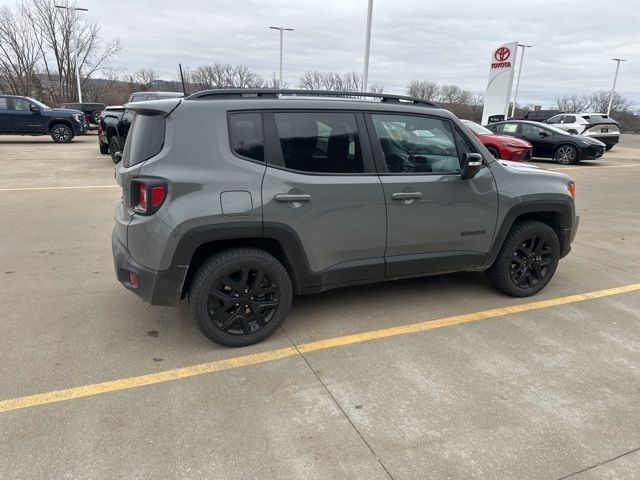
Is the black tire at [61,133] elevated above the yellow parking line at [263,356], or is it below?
above

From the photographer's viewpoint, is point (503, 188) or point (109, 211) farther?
point (109, 211)

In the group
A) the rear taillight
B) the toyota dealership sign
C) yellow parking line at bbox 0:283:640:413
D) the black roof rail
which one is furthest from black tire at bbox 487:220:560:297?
the toyota dealership sign

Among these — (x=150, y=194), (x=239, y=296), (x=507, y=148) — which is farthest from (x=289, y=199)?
(x=507, y=148)

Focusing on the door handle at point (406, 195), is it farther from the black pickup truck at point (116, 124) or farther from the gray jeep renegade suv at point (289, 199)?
the black pickup truck at point (116, 124)

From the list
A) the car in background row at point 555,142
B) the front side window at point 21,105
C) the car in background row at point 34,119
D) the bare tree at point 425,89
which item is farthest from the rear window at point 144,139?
the bare tree at point 425,89

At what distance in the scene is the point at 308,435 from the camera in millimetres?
2455

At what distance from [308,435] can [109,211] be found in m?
6.23

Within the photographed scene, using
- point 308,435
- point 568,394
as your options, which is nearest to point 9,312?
point 308,435

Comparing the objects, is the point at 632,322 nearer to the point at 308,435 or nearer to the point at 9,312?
the point at 308,435

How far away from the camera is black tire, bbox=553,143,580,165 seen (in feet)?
50.6

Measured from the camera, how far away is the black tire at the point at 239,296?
10.2 feet

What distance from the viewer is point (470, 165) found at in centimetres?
362

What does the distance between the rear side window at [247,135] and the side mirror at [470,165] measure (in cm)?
163

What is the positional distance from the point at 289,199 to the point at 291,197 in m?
0.02
